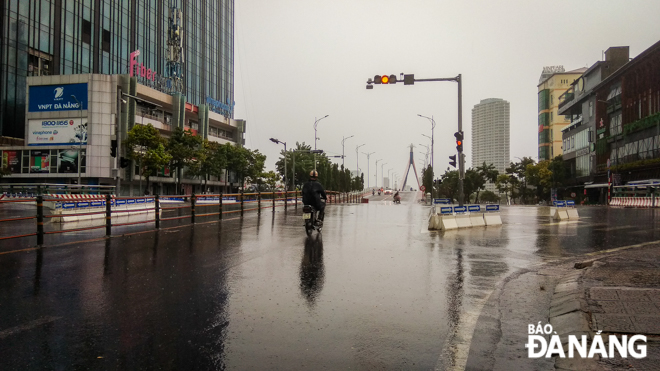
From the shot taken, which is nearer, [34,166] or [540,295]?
[540,295]

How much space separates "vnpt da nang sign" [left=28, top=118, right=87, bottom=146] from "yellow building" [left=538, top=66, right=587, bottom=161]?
356ft

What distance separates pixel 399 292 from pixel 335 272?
1609 millimetres

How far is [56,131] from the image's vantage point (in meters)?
51.8

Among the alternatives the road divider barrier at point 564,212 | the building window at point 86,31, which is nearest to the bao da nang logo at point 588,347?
the road divider barrier at point 564,212

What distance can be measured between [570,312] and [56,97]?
59.8m

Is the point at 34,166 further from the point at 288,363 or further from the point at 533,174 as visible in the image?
the point at 533,174

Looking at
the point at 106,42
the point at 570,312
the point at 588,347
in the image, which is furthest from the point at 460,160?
the point at 106,42

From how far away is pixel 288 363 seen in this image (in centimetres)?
351

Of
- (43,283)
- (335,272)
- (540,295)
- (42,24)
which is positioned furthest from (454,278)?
(42,24)

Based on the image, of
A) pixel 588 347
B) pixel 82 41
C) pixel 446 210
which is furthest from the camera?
pixel 82 41

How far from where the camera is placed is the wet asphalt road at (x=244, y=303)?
3.67m

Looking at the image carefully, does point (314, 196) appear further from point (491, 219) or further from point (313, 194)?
point (491, 219)

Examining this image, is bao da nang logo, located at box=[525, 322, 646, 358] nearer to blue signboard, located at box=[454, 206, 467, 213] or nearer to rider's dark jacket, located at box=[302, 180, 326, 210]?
rider's dark jacket, located at box=[302, 180, 326, 210]

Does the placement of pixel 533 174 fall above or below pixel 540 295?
above
